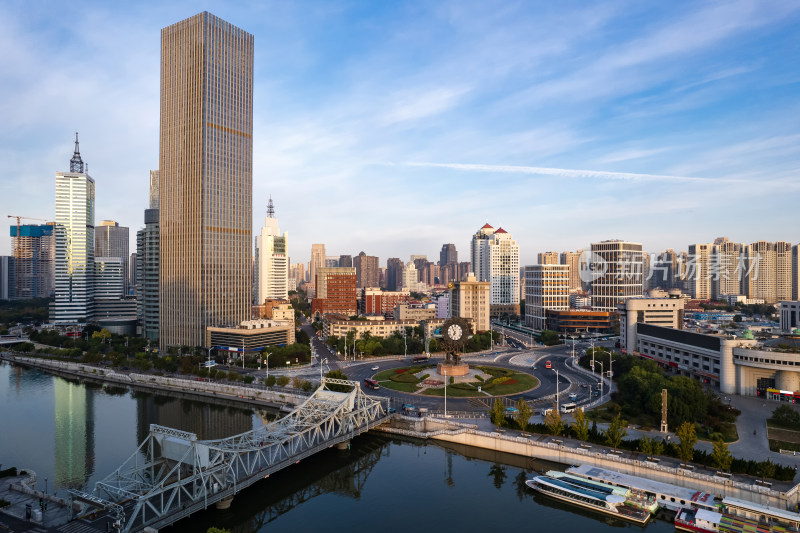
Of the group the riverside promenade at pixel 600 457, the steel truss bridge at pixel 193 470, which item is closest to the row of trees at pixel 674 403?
the riverside promenade at pixel 600 457

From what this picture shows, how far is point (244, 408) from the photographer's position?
8238cm

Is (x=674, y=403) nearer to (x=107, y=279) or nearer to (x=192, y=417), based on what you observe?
(x=192, y=417)

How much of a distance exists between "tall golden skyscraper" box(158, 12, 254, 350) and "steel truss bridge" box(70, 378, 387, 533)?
76.0 m

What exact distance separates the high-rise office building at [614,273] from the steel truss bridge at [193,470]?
138 m

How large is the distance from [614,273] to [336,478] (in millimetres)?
146693

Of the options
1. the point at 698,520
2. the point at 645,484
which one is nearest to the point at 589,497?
the point at 645,484

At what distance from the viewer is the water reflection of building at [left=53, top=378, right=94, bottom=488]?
178 feet

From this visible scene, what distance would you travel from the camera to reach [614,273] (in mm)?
174500

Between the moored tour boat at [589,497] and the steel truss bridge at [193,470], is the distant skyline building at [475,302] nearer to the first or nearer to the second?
the steel truss bridge at [193,470]

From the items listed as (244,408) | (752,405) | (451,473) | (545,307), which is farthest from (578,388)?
(545,307)

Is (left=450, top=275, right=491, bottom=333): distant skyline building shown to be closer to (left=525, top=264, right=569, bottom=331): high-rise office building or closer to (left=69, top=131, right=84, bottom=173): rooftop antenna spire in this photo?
(left=525, top=264, right=569, bottom=331): high-rise office building

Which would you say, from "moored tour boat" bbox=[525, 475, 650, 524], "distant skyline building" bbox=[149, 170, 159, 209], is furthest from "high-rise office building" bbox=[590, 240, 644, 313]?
"distant skyline building" bbox=[149, 170, 159, 209]

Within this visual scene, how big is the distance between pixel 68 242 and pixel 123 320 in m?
39.8

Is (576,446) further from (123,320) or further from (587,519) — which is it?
(123,320)
